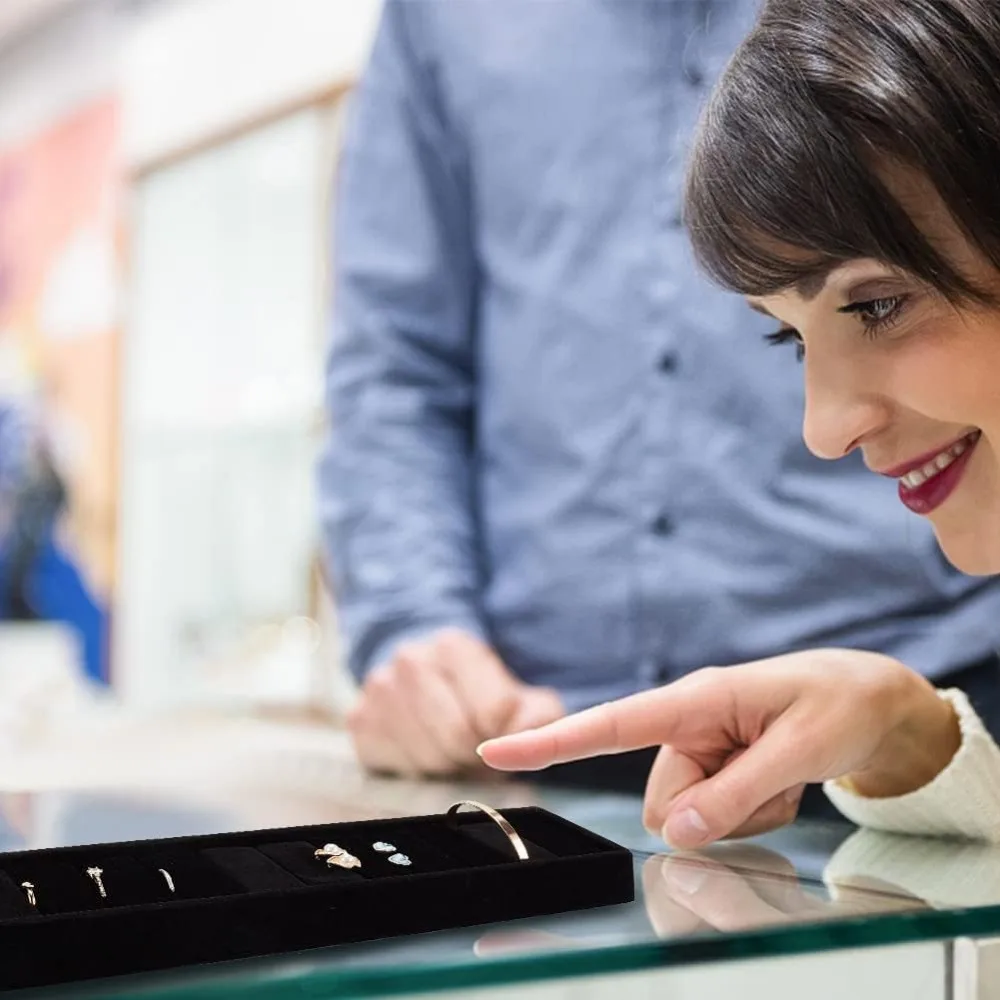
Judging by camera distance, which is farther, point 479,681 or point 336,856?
point 479,681

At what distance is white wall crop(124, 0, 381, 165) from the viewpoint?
248cm

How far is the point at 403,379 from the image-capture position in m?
1.17

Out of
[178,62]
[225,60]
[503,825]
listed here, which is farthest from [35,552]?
[503,825]

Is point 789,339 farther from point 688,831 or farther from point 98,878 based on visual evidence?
point 98,878

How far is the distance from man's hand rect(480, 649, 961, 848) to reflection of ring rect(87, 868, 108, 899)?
0.59 ft

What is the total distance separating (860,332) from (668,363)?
0.31 meters

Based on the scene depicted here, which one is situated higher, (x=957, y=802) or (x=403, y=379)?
(x=403, y=379)

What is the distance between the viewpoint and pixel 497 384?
1.11 m

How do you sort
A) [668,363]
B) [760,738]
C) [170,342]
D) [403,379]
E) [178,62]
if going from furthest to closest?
[170,342] → [178,62] → [403,379] → [668,363] → [760,738]

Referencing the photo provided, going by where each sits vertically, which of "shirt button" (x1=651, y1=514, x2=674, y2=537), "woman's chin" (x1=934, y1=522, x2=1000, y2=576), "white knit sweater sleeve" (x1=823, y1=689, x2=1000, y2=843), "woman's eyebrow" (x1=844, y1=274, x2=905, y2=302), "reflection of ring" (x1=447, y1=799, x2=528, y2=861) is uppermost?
"woman's eyebrow" (x1=844, y1=274, x2=905, y2=302)

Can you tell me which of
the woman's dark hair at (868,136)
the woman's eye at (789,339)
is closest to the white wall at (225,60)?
the woman's eye at (789,339)

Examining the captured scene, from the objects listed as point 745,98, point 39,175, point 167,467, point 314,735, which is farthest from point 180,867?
point 39,175

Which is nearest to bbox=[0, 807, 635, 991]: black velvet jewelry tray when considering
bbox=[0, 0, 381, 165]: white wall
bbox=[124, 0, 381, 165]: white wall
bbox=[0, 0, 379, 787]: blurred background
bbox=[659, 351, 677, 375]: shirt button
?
bbox=[659, 351, 677, 375]: shirt button

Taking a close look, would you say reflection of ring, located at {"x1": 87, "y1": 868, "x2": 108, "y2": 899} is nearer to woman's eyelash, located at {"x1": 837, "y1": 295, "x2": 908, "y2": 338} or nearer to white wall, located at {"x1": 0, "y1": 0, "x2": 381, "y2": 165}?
woman's eyelash, located at {"x1": 837, "y1": 295, "x2": 908, "y2": 338}
